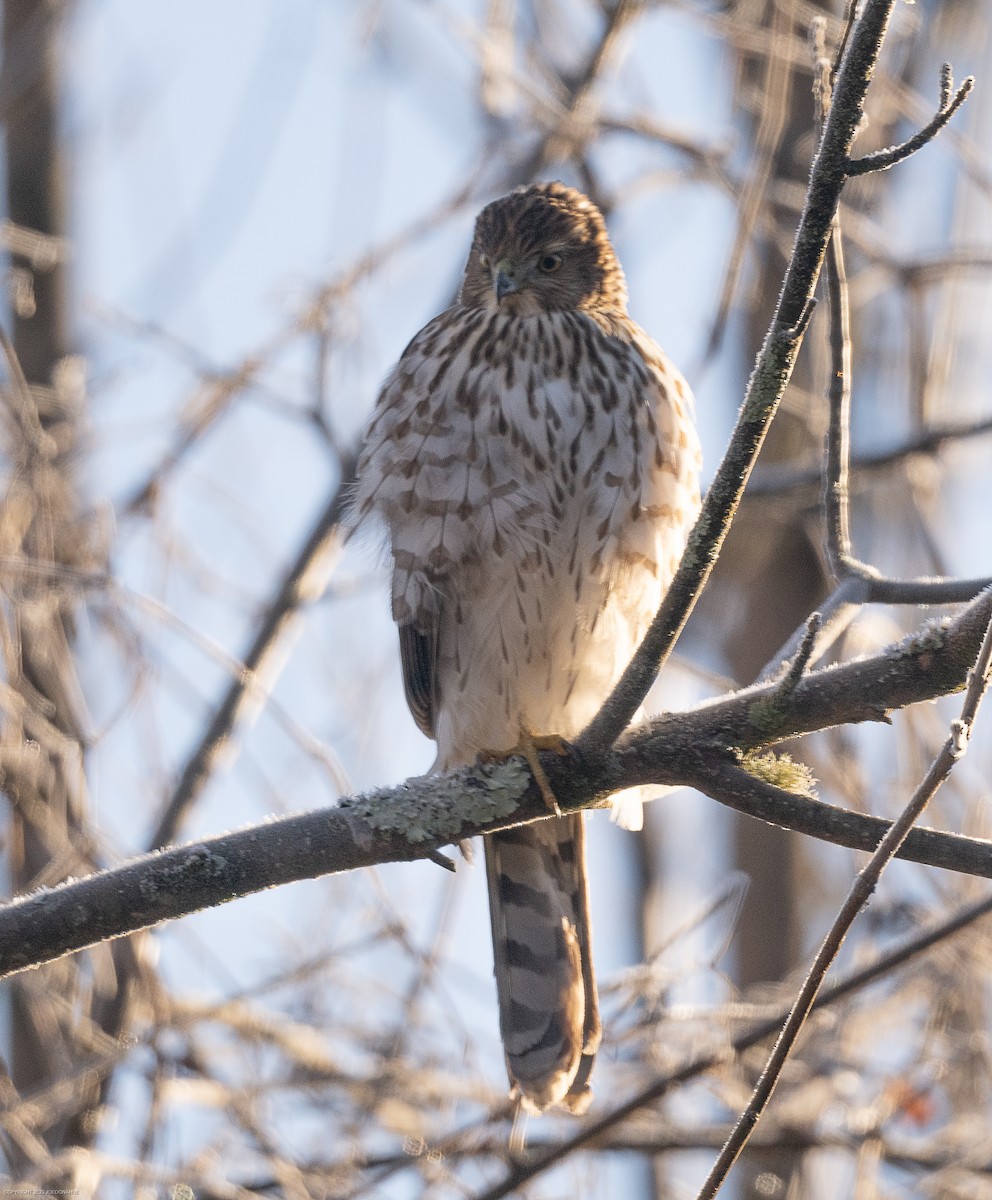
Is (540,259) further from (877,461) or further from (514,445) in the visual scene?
(877,461)

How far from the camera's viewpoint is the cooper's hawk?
3168 millimetres

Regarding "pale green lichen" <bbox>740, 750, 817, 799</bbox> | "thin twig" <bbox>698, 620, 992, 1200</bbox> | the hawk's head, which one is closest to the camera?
"thin twig" <bbox>698, 620, 992, 1200</bbox>

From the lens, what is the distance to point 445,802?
7.96 feet

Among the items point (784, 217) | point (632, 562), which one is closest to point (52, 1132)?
point (632, 562)

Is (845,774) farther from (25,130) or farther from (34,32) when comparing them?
(25,130)

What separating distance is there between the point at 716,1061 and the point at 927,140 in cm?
228

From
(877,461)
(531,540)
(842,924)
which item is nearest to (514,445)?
(531,540)

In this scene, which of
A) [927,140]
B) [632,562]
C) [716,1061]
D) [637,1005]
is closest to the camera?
[927,140]

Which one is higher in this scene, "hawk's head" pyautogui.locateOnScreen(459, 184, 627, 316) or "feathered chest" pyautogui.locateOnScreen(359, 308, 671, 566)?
Result: "hawk's head" pyautogui.locateOnScreen(459, 184, 627, 316)

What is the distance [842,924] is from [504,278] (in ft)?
7.21

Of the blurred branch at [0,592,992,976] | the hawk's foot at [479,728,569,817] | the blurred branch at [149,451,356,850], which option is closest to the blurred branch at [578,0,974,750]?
the blurred branch at [0,592,992,976]

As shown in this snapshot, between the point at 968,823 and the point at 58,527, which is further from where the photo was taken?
the point at 58,527

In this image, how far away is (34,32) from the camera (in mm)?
4949

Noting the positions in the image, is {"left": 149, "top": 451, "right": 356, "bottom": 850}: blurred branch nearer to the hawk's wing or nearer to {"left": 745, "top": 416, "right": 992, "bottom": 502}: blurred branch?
the hawk's wing
